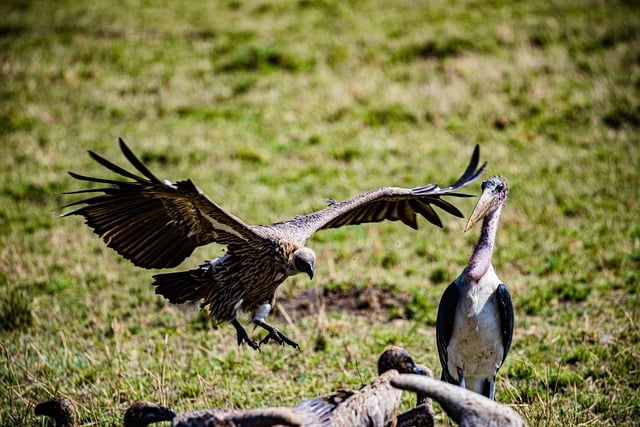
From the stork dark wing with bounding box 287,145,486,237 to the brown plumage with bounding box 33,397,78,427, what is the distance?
224 cm

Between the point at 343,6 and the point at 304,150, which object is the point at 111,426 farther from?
the point at 343,6

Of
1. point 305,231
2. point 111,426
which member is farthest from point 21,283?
point 305,231

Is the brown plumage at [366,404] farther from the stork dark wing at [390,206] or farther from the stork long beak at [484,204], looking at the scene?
the stork dark wing at [390,206]

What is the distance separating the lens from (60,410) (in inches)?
207

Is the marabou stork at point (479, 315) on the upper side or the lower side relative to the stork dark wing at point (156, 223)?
lower

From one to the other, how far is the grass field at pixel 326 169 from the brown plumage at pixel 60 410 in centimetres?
75

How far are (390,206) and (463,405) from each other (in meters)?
2.88

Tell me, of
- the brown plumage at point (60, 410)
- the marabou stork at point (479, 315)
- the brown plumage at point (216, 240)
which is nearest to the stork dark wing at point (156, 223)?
the brown plumage at point (216, 240)

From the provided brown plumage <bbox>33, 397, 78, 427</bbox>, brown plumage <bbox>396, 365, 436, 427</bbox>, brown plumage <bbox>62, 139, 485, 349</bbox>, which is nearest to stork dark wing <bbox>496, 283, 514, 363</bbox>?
brown plumage <bbox>396, 365, 436, 427</bbox>

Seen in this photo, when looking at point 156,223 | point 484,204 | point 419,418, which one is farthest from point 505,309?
point 156,223

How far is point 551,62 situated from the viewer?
1538cm

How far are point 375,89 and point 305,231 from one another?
9106 mm

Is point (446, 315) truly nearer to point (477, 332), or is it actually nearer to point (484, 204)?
point (477, 332)

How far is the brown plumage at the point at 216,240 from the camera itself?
569 centimetres
